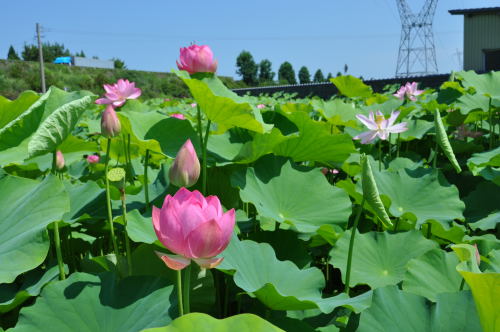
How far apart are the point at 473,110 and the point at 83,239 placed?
1.37 metres

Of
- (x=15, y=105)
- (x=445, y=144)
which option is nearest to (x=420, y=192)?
(x=445, y=144)

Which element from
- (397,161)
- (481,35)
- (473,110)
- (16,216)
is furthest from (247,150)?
(481,35)

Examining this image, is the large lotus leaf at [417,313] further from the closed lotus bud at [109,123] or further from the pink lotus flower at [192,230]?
the closed lotus bud at [109,123]

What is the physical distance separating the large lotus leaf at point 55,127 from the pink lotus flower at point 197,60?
249mm

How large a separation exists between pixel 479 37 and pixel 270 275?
860 inches

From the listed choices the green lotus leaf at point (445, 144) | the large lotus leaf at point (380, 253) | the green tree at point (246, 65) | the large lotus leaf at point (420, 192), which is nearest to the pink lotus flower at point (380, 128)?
the large lotus leaf at point (420, 192)

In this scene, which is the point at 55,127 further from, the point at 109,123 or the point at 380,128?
the point at 380,128

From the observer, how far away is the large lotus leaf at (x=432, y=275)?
2.46 ft

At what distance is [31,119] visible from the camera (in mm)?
906

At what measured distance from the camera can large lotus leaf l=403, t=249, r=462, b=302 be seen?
75cm

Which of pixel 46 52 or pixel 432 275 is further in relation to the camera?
pixel 46 52

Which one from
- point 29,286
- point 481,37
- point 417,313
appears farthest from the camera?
point 481,37

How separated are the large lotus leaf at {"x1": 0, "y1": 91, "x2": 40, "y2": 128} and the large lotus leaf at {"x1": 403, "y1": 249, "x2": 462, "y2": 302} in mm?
789

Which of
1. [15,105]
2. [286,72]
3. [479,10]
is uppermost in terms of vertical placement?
[286,72]
